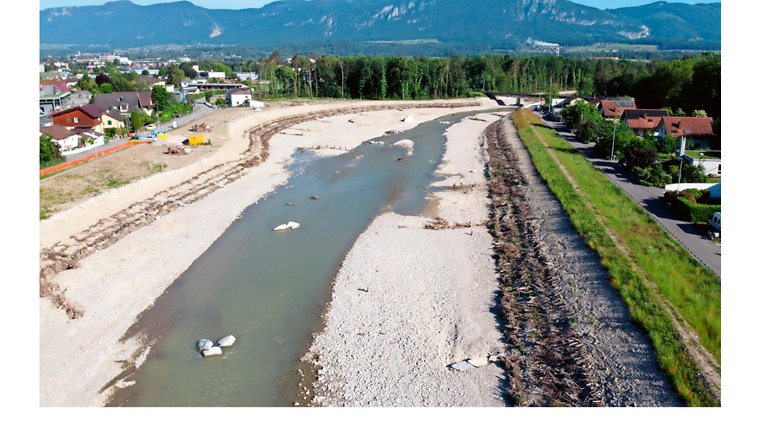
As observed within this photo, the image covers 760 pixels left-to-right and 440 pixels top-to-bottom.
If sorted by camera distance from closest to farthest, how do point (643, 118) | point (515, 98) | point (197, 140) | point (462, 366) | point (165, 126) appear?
point (462, 366) → point (197, 140) → point (643, 118) → point (165, 126) → point (515, 98)

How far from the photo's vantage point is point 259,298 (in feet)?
40.8

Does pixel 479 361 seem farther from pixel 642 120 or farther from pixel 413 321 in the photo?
pixel 642 120

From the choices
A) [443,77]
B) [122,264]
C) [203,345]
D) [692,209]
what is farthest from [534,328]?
[443,77]

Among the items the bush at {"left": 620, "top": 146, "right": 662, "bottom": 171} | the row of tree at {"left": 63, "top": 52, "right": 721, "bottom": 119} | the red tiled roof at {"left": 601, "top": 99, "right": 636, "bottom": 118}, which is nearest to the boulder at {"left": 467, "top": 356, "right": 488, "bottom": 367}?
the bush at {"left": 620, "top": 146, "right": 662, "bottom": 171}

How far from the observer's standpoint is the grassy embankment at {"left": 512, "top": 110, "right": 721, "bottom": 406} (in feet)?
26.3

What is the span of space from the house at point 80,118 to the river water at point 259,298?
14.5 metres

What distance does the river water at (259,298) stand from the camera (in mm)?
9281

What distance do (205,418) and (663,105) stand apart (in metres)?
40.3

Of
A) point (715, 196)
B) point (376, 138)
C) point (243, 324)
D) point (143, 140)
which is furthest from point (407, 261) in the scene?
point (376, 138)

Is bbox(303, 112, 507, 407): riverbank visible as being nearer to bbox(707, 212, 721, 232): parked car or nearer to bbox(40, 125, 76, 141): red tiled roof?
bbox(707, 212, 721, 232): parked car

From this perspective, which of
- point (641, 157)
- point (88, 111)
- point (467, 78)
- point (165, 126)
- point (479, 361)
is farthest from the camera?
point (467, 78)

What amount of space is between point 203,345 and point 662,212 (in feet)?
45.2

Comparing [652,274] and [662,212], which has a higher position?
[662,212]

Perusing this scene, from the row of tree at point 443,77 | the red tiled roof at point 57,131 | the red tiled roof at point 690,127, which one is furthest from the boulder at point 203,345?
the row of tree at point 443,77
